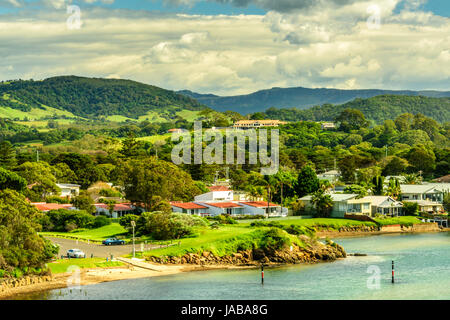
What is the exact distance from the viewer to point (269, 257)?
5534cm

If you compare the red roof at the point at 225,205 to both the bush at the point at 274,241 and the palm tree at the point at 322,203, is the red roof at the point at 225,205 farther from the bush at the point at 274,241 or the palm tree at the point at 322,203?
the bush at the point at 274,241

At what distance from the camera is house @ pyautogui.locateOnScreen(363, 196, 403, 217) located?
86.7 meters

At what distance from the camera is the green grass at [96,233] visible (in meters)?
67.1

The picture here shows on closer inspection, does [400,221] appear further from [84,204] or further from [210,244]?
[84,204]

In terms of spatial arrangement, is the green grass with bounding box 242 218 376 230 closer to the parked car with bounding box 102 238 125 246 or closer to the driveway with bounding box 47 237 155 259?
the parked car with bounding box 102 238 125 246

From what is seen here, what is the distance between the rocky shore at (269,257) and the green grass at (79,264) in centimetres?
369

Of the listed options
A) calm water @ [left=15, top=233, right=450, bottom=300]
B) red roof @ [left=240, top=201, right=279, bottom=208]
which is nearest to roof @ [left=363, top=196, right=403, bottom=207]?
red roof @ [left=240, top=201, right=279, bottom=208]

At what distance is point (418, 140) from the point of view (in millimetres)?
188250

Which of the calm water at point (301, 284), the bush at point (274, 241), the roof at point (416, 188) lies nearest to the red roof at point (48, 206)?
the bush at point (274, 241)
